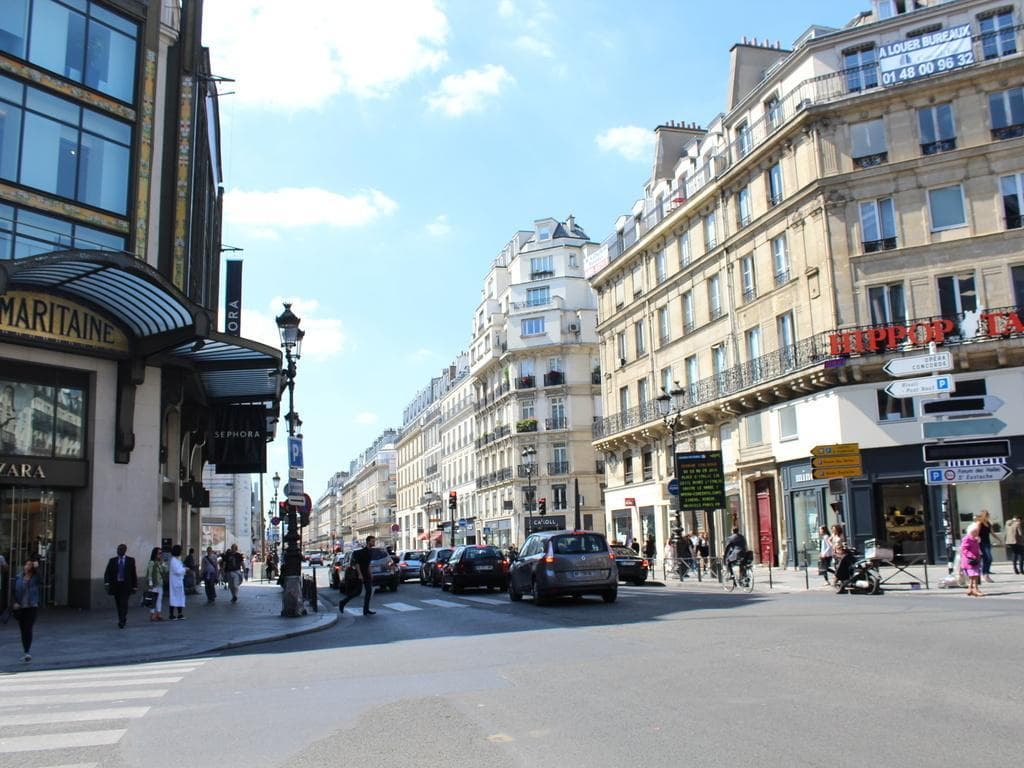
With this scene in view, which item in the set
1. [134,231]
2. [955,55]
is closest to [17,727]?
[134,231]

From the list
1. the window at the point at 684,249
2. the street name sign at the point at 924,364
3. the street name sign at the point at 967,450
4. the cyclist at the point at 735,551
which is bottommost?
the cyclist at the point at 735,551

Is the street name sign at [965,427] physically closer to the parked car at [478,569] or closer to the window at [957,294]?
the window at [957,294]

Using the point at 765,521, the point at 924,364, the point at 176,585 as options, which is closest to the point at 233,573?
the point at 176,585

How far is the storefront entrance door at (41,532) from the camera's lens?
21.5m

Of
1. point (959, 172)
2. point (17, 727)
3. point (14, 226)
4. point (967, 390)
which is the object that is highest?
point (959, 172)

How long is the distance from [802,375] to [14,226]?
916 inches

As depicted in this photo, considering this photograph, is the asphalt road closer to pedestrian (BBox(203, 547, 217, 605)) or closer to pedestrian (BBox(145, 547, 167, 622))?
pedestrian (BBox(145, 547, 167, 622))

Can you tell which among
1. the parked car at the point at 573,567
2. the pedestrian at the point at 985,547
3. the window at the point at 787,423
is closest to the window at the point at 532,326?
the window at the point at 787,423

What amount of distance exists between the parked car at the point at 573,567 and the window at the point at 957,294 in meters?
16.1

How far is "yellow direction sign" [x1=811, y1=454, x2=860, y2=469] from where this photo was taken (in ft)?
72.3

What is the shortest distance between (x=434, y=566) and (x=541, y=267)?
3986cm

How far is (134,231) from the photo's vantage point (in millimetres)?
23578

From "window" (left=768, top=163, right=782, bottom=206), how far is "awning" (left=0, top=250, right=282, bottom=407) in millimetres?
18996

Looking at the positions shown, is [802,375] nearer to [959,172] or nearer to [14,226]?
[959,172]
